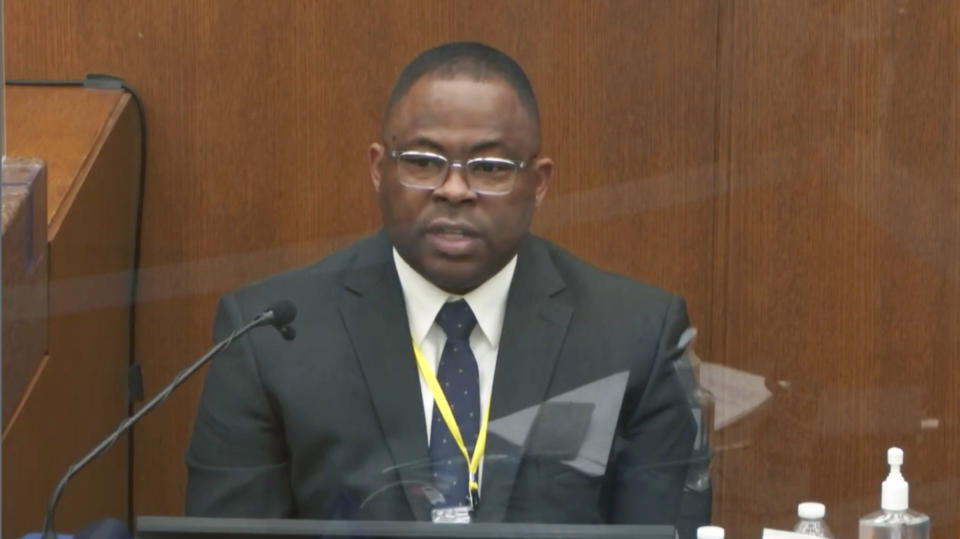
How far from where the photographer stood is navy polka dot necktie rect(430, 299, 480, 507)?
2.17 m

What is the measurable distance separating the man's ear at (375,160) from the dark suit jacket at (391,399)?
8 centimetres

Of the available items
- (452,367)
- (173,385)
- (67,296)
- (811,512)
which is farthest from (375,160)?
(811,512)

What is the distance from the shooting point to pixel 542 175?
2.29 meters

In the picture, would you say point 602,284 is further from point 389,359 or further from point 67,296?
point 67,296

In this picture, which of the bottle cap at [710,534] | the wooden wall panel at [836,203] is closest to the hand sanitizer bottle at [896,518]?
the bottle cap at [710,534]

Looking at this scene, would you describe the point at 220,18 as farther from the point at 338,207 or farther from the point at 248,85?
the point at 338,207

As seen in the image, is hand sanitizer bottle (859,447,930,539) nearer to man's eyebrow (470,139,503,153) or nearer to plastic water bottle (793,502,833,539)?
plastic water bottle (793,502,833,539)

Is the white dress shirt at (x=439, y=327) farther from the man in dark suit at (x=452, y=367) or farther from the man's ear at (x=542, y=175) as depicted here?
the man's ear at (x=542, y=175)

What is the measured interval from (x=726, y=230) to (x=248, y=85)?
0.74m

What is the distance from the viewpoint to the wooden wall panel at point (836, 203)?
2416mm

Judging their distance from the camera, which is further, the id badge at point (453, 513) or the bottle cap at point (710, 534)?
the id badge at point (453, 513)

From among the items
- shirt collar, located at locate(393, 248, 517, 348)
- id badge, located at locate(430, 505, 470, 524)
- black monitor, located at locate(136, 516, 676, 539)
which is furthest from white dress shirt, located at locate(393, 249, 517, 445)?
black monitor, located at locate(136, 516, 676, 539)

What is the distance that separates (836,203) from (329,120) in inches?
30.1

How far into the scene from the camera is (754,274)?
2.43 metres
